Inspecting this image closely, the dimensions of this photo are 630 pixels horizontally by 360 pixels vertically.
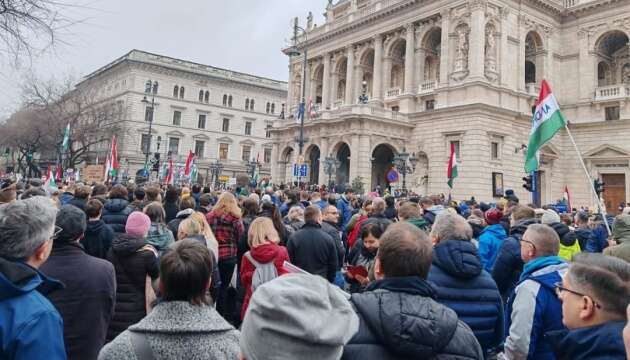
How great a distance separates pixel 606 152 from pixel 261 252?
3603cm

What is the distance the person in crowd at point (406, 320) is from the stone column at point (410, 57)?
34826 mm

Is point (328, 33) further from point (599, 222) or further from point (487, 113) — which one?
point (599, 222)

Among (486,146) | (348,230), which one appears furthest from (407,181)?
(348,230)

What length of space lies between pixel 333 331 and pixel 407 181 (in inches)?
1297

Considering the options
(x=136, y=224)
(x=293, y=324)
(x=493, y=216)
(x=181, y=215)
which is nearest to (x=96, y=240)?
(x=136, y=224)

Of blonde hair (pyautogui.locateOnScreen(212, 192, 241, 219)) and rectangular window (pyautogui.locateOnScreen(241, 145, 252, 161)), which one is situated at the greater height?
rectangular window (pyautogui.locateOnScreen(241, 145, 252, 161))

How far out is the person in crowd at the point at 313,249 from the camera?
596 cm

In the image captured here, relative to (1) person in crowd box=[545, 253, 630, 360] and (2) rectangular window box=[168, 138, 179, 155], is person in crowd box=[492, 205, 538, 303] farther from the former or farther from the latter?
(2) rectangular window box=[168, 138, 179, 155]

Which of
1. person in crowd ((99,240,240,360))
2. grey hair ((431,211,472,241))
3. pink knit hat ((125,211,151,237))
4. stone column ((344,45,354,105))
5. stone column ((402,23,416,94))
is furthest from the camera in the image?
stone column ((344,45,354,105))

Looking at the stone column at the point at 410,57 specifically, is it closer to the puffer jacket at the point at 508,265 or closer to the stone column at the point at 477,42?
the stone column at the point at 477,42

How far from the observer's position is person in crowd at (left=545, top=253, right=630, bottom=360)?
237 cm

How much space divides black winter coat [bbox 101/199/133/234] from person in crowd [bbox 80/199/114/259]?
105 cm

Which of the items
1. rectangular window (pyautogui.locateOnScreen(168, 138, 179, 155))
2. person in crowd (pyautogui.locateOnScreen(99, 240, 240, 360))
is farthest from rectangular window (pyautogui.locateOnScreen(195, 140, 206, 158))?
person in crowd (pyautogui.locateOnScreen(99, 240, 240, 360))

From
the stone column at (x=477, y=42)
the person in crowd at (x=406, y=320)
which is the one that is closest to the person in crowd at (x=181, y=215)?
the person in crowd at (x=406, y=320)
